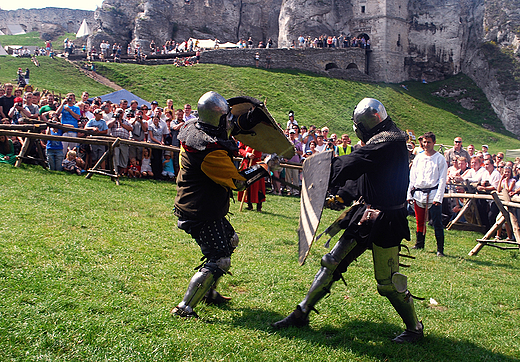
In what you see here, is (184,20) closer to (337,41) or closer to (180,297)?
(337,41)

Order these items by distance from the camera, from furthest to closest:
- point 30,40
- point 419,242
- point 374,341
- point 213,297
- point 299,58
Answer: point 30,40, point 299,58, point 419,242, point 213,297, point 374,341

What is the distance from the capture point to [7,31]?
67312mm

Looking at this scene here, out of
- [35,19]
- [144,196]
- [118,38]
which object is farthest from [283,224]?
[35,19]

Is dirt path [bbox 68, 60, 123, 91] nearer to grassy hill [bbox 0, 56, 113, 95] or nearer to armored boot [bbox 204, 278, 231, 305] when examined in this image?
grassy hill [bbox 0, 56, 113, 95]

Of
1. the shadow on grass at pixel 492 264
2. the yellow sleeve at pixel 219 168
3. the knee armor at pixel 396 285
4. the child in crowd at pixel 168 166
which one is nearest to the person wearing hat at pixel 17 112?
the child in crowd at pixel 168 166

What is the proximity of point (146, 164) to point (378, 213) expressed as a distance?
854 centimetres

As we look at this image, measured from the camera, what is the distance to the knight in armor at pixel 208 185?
392cm

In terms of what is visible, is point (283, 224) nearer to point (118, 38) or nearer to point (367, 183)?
point (367, 183)

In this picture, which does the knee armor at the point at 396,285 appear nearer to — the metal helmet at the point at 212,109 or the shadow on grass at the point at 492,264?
the metal helmet at the point at 212,109

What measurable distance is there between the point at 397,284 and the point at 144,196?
20.8 feet

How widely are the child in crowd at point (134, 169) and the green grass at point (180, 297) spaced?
3.57 metres

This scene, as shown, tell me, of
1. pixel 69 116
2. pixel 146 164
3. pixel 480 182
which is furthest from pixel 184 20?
pixel 480 182

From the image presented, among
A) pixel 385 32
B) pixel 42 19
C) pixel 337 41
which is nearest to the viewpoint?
pixel 385 32

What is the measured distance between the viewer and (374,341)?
3.95m
